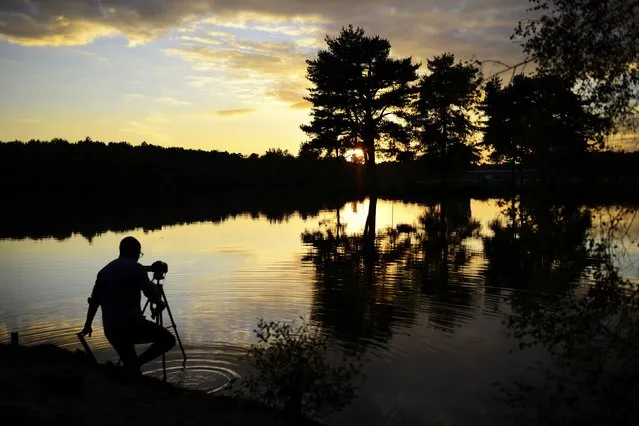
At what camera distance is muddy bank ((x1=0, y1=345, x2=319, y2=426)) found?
623 cm

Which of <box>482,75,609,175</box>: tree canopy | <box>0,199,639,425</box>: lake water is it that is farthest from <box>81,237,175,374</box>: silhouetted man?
<box>482,75,609,175</box>: tree canopy

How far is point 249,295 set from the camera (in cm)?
1546

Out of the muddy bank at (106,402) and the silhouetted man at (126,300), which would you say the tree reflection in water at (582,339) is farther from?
the silhouetted man at (126,300)

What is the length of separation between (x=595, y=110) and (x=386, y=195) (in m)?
68.9

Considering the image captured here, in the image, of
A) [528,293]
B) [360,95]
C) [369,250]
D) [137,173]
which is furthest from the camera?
[137,173]

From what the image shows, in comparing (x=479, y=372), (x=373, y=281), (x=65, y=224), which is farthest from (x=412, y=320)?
(x=65, y=224)

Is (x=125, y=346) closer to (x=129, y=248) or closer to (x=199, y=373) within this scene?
(x=129, y=248)

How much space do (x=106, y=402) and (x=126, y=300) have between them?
1474 mm

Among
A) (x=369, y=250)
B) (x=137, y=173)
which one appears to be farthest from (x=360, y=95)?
(x=137, y=173)

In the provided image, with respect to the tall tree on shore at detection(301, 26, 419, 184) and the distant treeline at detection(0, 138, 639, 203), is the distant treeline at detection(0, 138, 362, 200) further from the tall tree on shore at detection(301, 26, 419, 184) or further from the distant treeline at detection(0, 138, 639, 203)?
the tall tree on shore at detection(301, 26, 419, 184)

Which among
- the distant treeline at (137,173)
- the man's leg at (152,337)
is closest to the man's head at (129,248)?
the man's leg at (152,337)

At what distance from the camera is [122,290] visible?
25.1 ft

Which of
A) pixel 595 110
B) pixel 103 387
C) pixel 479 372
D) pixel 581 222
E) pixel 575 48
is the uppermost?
pixel 575 48

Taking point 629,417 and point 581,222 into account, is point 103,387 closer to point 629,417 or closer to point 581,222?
point 629,417
